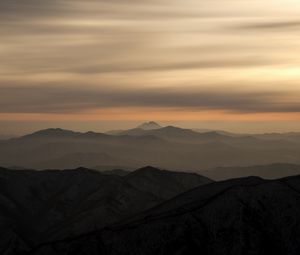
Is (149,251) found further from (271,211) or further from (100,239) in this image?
(271,211)

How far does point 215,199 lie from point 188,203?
42.7 feet

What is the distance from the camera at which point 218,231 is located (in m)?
129

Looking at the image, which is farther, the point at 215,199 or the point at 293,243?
the point at 215,199

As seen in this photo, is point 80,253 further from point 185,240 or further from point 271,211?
point 271,211

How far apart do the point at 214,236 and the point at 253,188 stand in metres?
20.0

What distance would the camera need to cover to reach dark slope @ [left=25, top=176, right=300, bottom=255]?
12638 centimetres

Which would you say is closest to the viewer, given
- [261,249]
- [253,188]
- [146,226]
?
[261,249]

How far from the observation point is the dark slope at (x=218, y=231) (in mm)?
126375

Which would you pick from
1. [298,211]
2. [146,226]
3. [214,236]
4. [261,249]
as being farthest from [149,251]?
[298,211]

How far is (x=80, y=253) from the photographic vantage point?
132125mm

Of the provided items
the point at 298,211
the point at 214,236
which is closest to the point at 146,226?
the point at 214,236

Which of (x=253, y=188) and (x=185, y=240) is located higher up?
(x=253, y=188)

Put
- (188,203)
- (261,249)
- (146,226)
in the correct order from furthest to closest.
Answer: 1. (188,203)
2. (146,226)
3. (261,249)

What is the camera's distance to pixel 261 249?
125 metres
